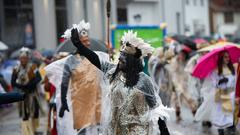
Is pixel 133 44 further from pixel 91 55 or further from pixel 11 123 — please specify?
pixel 11 123

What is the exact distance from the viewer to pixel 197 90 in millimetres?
12695

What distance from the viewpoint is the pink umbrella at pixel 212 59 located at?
33.1 ft

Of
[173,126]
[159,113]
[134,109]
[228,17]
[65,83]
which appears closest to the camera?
[159,113]

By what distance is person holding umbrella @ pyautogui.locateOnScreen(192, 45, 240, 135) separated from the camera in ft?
32.8

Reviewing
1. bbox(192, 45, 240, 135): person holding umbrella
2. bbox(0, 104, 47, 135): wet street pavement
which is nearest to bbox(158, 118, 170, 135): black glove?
bbox(192, 45, 240, 135): person holding umbrella

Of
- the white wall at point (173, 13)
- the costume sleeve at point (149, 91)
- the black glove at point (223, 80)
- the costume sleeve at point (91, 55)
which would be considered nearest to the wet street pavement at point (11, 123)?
the black glove at point (223, 80)

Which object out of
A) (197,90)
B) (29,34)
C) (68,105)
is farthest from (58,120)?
(29,34)

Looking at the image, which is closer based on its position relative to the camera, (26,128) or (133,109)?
(133,109)

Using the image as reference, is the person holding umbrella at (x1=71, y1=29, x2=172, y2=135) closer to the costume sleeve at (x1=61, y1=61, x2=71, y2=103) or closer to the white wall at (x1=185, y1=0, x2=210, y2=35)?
the costume sleeve at (x1=61, y1=61, x2=71, y2=103)

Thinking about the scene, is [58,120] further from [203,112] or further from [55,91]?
[203,112]

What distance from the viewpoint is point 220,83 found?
397 inches

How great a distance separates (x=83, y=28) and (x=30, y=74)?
10.8ft

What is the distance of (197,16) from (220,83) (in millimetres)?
47753

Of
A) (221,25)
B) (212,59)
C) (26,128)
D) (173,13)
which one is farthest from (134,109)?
(221,25)
